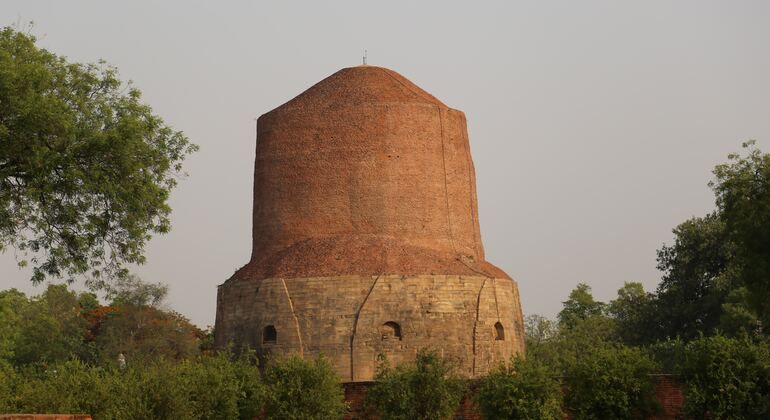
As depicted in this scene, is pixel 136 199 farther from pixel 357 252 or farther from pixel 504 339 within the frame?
pixel 504 339

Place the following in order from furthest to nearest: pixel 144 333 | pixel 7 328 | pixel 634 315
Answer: pixel 144 333 < pixel 634 315 < pixel 7 328

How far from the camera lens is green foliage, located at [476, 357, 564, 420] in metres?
21.5

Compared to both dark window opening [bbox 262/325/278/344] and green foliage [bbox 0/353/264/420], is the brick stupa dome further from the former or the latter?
green foliage [bbox 0/353/264/420]

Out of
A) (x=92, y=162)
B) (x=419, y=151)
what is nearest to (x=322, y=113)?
(x=419, y=151)

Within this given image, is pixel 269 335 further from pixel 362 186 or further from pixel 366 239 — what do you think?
pixel 362 186

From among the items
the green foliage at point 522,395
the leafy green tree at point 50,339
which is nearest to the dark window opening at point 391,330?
the green foliage at point 522,395

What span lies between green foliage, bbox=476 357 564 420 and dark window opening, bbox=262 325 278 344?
873cm

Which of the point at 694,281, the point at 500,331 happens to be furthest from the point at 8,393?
the point at 694,281

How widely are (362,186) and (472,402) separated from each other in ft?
31.2

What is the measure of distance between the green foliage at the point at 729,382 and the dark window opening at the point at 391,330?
29.7 feet

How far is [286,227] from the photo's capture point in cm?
3173

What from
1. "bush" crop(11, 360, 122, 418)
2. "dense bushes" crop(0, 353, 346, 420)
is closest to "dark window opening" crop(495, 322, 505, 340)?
"dense bushes" crop(0, 353, 346, 420)

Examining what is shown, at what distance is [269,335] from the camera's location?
2988 cm

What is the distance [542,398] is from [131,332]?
96.2 feet
